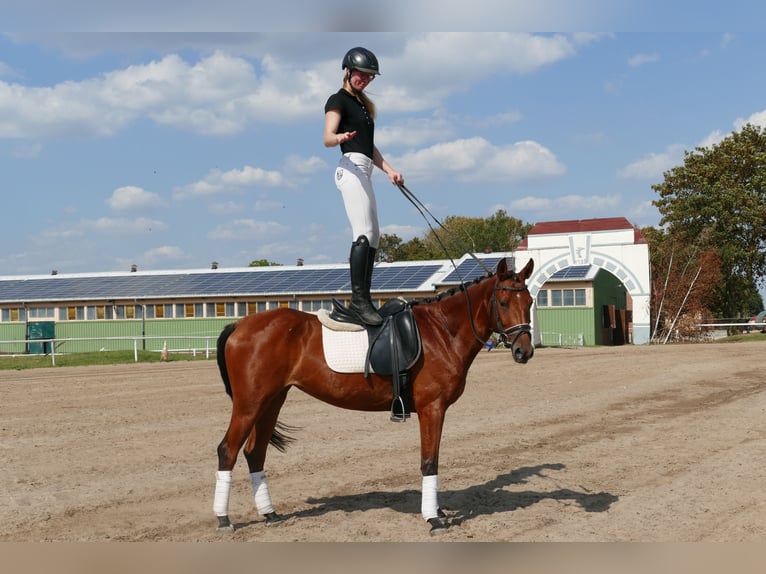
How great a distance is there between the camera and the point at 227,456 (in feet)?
21.9

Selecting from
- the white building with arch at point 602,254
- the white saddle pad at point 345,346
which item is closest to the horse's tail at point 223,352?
the white saddle pad at point 345,346

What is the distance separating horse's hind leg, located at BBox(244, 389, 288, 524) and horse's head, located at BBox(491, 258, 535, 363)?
211 cm

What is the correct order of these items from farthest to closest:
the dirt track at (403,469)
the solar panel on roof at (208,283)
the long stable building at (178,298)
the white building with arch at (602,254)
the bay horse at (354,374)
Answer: the solar panel on roof at (208,283), the long stable building at (178,298), the white building with arch at (602,254), the dirt track at (403,469), the bay horse at (354,374)

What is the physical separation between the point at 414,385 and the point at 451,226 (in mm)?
96078

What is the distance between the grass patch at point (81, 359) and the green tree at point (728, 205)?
3727 cm

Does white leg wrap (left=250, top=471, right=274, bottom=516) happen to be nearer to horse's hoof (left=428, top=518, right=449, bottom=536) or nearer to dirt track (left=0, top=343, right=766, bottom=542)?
dirt track (left=0, top=343, right=766, bottom=542)

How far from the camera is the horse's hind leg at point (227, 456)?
6.68 m

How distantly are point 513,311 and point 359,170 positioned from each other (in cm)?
190

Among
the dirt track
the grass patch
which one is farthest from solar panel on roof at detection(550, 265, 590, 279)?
the dirt track

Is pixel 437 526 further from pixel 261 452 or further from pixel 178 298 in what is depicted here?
pixel 178 298

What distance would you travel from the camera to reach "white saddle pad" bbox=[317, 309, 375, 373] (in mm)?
6875

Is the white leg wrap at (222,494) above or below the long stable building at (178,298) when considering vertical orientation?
below

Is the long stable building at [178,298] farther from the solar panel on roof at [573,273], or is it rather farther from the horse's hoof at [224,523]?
the horse's hoof at [224,523]

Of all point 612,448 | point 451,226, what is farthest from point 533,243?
point 451,226
